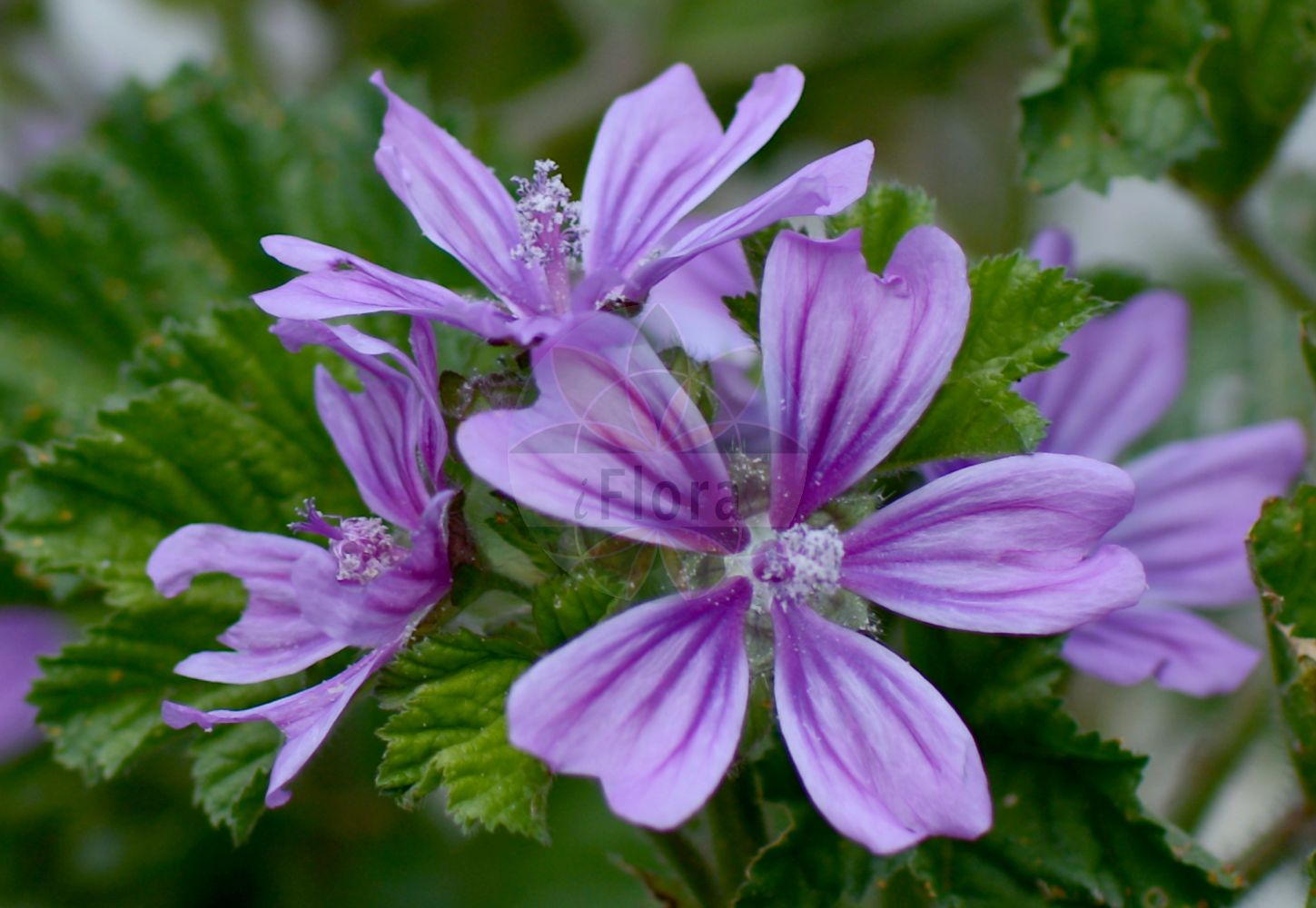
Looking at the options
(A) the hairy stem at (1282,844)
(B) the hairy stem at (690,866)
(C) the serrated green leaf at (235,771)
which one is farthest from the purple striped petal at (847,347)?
(A) the hairy stem at (1282,844)

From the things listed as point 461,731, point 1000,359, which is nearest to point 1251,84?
point 1000,359

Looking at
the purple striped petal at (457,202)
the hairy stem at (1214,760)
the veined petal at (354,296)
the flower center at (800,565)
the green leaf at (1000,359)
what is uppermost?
the purple striped petal at (457,202)

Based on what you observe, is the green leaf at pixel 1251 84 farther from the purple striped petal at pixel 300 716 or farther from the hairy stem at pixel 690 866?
the purple striped petal at pixel 300 716

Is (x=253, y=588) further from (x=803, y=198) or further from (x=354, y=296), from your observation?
(x=803, y=198)

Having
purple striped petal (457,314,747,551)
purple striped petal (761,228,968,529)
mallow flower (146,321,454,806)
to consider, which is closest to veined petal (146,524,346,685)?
mallow flower (146,321,454,806)

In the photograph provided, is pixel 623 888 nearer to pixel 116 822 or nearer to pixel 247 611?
pixel 116 822

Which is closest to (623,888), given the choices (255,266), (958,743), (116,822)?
(116,822)

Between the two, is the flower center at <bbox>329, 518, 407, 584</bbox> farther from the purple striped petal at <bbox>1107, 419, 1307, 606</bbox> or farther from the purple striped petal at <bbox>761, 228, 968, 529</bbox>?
the purple striped petal at <bbox>1107, 419, 1307, 606</bbox>

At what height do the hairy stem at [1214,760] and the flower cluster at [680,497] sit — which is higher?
the flower cluster at [680,497]
